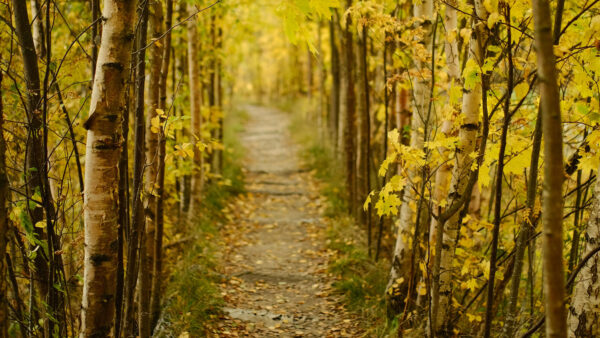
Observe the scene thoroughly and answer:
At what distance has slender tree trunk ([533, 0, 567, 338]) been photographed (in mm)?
1567

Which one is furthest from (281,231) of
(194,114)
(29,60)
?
(29,60)

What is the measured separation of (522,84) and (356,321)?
3.30 metres

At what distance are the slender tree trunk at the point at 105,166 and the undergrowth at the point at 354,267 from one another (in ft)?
9.79

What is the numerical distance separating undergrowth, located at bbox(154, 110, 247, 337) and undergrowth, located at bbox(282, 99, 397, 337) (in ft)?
5.55

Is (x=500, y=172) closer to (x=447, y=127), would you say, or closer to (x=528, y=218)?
(x=528, y=218)

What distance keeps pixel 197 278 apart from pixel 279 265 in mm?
1468

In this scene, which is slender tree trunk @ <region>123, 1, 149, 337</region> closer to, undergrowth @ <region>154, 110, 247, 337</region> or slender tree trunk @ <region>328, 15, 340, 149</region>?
undergrowth @ <region>154, 110, 247, 337</region>

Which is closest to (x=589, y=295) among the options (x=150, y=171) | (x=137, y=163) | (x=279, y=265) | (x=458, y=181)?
(x=458, y=181)

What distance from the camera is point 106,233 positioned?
2418 millimetres

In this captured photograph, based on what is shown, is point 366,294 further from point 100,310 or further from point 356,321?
point 100,310

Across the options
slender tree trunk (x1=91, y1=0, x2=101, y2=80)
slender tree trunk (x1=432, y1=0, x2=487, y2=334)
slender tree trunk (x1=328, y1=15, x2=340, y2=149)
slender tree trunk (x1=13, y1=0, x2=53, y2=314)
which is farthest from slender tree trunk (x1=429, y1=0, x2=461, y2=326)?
slender tree trunk (x1=328, y1=15, x2=340, y2=149)

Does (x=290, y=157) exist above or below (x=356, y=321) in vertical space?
above

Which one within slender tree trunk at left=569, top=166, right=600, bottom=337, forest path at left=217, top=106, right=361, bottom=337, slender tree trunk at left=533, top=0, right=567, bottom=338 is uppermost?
slender tree trunk at left=533, top=0, right=567, bottom=338

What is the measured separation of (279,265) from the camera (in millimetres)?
6617
